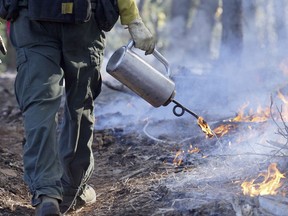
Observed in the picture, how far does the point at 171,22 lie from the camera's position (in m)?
21.8

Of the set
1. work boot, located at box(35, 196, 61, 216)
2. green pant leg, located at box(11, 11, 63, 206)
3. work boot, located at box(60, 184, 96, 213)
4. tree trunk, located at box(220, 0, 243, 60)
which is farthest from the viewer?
tree trunk, located at box(220, 0, 243, 60)

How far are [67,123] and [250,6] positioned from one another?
1059 centimetres

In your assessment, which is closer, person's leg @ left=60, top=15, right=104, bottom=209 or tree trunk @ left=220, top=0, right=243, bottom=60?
person's leg @ left=60, top=15, right=104, bottom=209

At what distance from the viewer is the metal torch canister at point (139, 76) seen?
4160 millimetres

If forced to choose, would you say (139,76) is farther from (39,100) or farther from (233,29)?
(233,29)

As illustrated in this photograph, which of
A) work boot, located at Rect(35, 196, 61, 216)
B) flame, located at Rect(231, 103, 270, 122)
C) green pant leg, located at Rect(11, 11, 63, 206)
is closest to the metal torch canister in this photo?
green pant leg, located at Rect(11, 11, 63, 206)

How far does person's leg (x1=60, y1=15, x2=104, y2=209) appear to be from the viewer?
3947mm

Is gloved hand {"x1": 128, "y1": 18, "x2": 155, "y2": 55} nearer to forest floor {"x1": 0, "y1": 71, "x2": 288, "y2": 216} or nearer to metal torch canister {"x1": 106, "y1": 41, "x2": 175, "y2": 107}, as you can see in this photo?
metal torch canister {"x1": 106, "y1": 41, "x2": 175, "y2": 107}

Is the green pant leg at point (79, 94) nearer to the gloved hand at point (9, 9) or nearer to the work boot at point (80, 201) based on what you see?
the work boot at point (80, 201)

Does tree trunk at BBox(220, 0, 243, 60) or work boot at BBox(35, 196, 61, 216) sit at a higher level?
work boot at BBox(35, 196, 61, 216)

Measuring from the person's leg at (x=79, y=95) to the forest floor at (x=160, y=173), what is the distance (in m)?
0.31

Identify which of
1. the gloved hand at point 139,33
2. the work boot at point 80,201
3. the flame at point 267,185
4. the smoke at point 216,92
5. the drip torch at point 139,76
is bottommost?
the smoke at point 216,92

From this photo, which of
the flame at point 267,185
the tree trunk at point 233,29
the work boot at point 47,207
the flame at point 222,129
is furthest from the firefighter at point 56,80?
the tree trunk at point 233,29

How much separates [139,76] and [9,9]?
1.03 m
